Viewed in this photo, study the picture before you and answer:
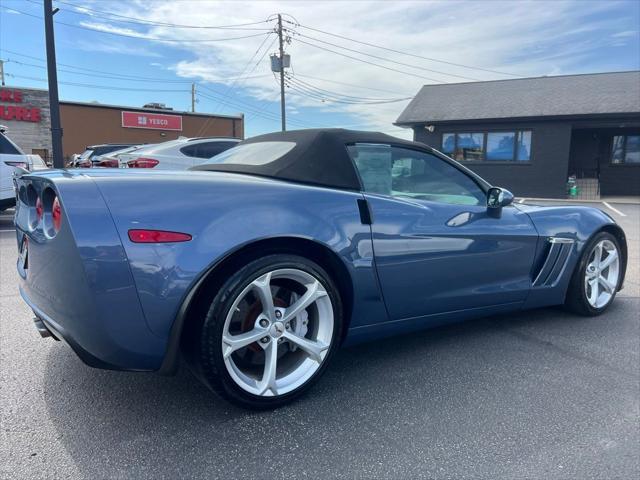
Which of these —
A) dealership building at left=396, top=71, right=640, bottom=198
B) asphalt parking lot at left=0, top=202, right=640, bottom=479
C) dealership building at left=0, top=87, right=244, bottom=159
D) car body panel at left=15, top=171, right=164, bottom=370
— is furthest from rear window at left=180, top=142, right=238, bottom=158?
dealership building at left=0, top=87, right=244, bottom=159

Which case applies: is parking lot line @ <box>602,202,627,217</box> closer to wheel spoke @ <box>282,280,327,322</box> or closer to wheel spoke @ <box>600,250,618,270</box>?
wheel spoke @ <box>600,250,618,270</box>

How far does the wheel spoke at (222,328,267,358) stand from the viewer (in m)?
2.21

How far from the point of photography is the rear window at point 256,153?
9.58 feet

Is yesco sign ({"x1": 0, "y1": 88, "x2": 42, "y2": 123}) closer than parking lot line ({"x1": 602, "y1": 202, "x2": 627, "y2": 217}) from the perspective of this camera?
No

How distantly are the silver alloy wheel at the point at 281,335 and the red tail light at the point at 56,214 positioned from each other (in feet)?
2.63

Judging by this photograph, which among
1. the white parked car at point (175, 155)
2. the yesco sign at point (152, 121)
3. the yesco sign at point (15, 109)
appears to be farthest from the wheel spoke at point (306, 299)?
the yesco sign at point (152, 121)

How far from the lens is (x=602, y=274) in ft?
13.6

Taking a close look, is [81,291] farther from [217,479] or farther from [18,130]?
[18,130]

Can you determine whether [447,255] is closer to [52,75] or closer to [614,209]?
[52,75]

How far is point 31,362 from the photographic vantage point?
9.55 ft

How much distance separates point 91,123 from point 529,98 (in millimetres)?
21896

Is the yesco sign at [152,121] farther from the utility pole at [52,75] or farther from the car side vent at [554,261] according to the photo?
the car side vent at [554,261]

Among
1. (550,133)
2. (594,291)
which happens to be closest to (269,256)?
(594,291)

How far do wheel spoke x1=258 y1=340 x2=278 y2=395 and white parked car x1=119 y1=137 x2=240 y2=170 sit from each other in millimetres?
6336
